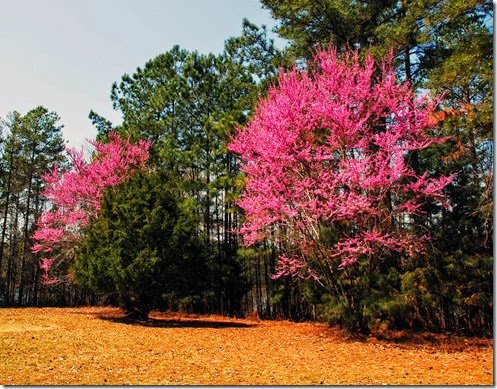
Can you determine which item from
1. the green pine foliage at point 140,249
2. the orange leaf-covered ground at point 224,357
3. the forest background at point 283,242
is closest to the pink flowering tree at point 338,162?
the forest background at point 283,242

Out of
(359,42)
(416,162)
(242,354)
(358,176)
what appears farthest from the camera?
(359,42)

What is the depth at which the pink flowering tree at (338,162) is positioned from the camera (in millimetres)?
9039

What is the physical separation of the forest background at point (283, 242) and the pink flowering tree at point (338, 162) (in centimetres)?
104

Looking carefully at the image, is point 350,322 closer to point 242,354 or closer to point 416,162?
point 242,354

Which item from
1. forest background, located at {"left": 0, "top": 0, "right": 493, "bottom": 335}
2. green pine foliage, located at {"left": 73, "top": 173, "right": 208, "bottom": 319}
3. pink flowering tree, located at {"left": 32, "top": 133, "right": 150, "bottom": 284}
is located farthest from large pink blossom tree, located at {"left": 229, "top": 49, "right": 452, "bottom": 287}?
pink flowering tree, located at {"left": 32, "top": 133, "right": 150, "bottom": 284}

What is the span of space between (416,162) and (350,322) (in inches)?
211

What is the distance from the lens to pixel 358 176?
29.1 feet

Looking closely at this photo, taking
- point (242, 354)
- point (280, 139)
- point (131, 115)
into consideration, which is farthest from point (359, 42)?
point (131, 115)

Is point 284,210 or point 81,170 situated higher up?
point 81,170

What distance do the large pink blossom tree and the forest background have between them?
1032 millimetres

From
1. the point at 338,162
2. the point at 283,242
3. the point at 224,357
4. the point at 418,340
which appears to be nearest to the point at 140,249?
the point at 283,242

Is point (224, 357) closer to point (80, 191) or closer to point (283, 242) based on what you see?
point (283, 242)

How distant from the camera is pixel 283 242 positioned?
12.1 metres

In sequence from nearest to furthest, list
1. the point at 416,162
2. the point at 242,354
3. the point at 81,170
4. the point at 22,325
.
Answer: the point at 242,354
the point at 22,325
the point at 416,162
the point at 81,170
